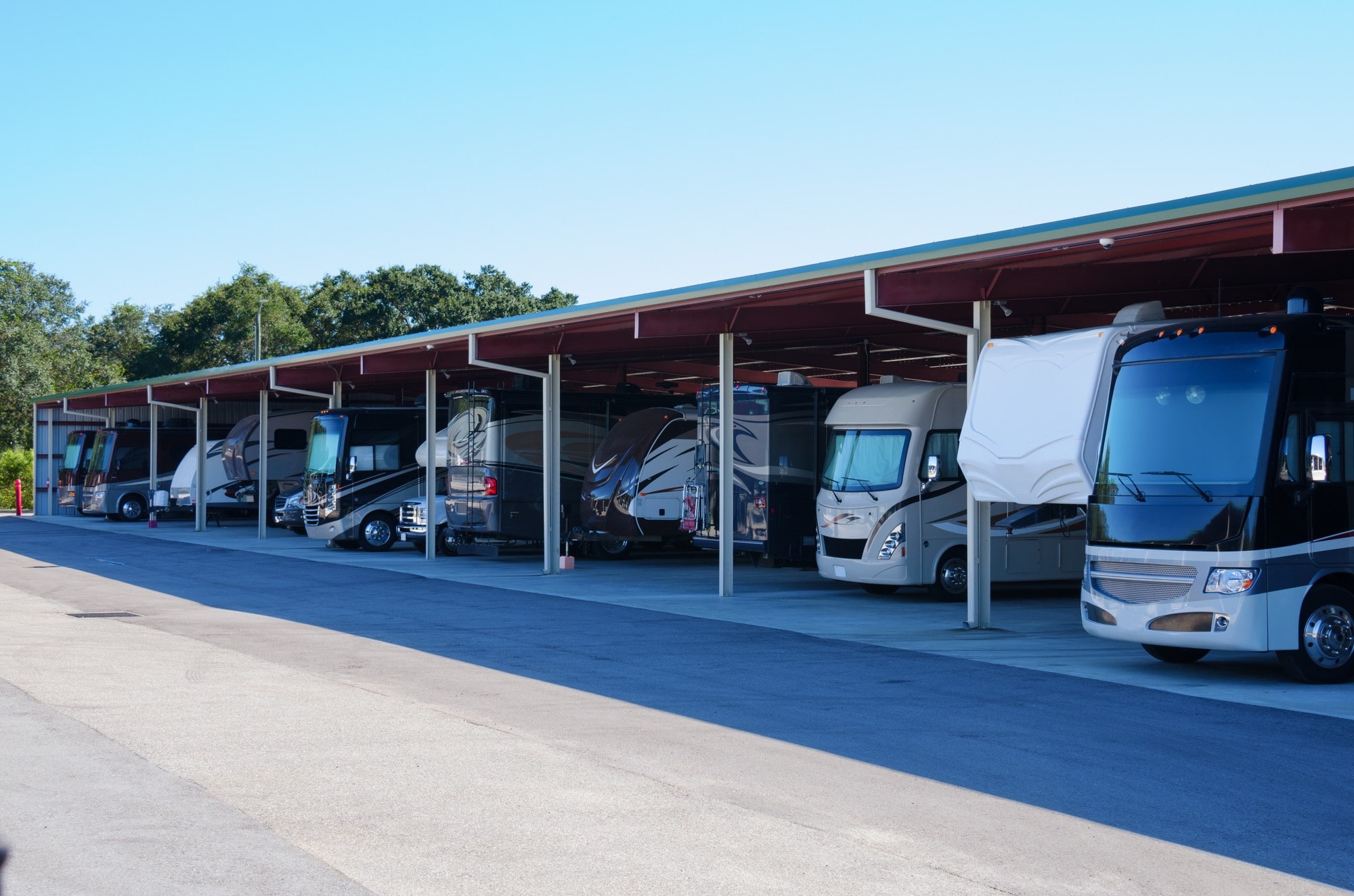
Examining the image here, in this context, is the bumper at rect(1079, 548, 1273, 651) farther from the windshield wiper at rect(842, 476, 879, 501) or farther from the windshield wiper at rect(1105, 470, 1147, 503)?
the windshield wiper at rect(842, 476, 879, 501)

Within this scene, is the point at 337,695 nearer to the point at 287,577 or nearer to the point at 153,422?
the point at 287,577

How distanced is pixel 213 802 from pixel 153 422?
33.4 metres

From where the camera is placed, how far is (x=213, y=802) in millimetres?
6457

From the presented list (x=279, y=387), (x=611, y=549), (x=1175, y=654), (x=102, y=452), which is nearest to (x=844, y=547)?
(x=1175, y=654)

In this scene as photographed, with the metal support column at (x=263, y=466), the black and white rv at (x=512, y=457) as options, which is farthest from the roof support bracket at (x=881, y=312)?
the metal support column at (x=263, y=466)

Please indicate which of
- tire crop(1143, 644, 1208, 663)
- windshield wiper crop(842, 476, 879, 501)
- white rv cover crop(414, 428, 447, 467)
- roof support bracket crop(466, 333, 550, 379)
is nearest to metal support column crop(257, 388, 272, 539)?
white rv cover crop(414, 428, 447, 467)

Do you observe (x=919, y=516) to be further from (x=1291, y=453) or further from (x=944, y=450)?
(x=1291, y=453)

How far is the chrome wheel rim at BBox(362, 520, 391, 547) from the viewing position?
26.9 m

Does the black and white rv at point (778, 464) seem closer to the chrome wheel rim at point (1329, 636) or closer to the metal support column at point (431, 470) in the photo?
the metal support column at point (431, 470)

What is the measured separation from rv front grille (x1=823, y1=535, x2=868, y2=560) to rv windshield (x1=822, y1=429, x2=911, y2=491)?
64cm

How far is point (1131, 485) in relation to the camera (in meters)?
11.0

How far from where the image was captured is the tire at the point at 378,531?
88.0 ft

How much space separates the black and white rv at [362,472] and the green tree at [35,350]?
29.8 metres

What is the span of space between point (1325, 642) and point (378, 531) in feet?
64.8
